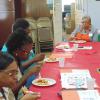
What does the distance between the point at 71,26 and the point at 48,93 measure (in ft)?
29.6

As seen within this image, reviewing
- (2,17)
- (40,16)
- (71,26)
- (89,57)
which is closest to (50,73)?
(89,57)

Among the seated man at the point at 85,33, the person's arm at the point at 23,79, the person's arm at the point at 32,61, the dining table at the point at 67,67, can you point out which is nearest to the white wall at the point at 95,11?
the seated man at the point at 85,33

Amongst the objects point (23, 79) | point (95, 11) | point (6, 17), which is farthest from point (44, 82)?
point (6, 17)

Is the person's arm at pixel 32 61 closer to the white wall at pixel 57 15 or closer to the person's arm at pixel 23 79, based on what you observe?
the person's arm at pixel 23 79

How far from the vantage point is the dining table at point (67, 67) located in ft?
6.81

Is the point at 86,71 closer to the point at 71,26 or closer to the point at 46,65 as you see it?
the point at 46,65

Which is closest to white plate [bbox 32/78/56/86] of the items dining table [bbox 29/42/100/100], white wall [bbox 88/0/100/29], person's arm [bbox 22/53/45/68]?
dining table [bbox 29/42/100/100]

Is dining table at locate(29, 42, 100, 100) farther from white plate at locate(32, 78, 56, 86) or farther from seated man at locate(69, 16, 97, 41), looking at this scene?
seated man at locate(69, 16, 97, 41)

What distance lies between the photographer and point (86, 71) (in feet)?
8.68

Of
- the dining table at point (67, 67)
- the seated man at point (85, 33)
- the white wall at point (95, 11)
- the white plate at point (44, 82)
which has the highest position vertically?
the white wall at point (95, 11)

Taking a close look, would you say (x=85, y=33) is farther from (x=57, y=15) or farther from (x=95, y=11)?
(x=57, y=15)

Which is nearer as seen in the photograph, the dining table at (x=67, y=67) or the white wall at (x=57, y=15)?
the dining table at (x=67, y=67)

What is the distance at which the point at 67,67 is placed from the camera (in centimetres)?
287

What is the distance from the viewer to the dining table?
2074 millimetres
